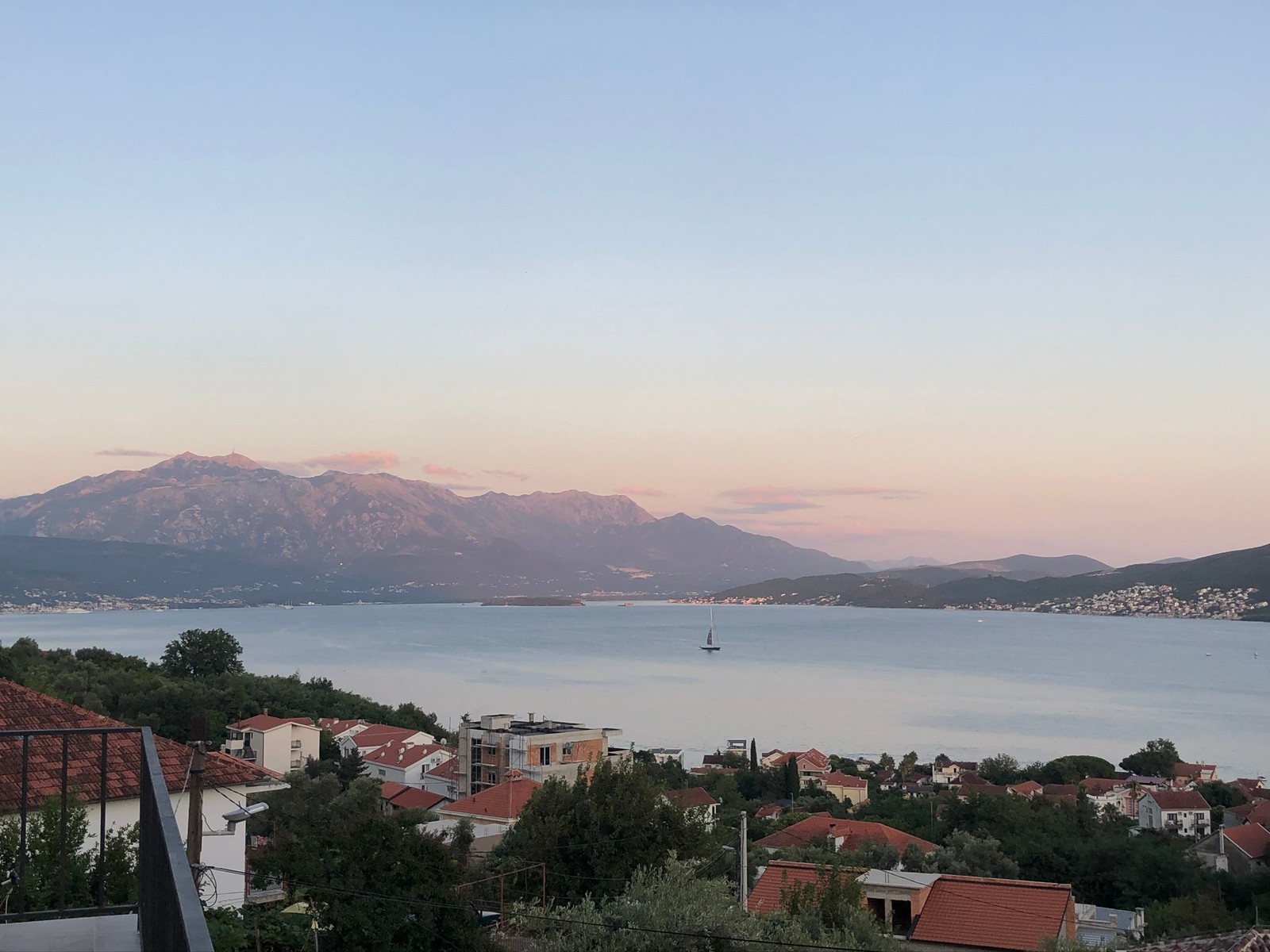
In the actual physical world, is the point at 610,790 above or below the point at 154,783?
below

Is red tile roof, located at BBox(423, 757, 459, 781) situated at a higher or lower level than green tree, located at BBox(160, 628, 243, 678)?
lower

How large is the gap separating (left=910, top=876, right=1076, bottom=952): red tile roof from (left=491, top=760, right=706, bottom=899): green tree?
4.46 metres

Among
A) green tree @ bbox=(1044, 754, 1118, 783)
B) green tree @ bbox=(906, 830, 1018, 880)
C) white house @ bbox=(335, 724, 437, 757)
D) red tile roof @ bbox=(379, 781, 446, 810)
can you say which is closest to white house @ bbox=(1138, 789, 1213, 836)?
green tree @ bbox=(1044, 754, 1118, 783)

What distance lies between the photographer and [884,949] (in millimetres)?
12273

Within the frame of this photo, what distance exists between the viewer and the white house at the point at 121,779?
38.7ft

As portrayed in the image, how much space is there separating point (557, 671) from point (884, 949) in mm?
102866

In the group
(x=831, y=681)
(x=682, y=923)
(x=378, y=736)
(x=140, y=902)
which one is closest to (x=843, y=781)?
(x=378, y=736)

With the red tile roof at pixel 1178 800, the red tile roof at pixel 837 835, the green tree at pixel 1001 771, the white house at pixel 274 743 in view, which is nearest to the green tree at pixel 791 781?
the green tree at pixel 1001 771

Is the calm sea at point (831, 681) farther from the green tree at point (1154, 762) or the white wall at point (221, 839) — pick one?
the white wall at point (221, 839)

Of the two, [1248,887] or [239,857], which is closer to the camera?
[239,857]

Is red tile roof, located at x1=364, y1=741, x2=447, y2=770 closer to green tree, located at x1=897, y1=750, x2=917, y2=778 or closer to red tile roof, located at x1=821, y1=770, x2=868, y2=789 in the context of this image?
red tile roof, located at x1=821, y1=770, x2=868, y2=789

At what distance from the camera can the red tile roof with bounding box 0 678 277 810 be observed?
11.6 metres

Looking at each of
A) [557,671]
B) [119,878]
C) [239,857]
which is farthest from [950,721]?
[119,878]

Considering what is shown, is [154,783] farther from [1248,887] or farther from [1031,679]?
[1031,679]
